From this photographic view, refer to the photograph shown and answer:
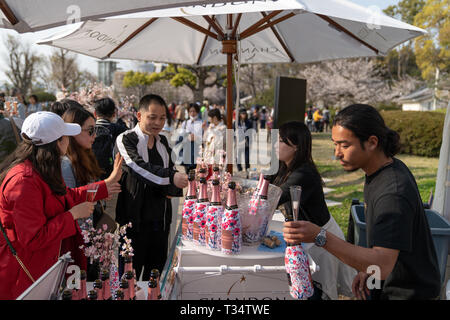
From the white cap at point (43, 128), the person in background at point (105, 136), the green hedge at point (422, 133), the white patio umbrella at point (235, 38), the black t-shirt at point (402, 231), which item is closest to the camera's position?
the black t-shirt at point (402, 231)

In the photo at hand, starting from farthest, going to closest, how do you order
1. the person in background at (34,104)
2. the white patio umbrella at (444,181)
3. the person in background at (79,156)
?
the person in background at (34,104)
the white patio umbrella at (444,181)
the person in background at (79,156)

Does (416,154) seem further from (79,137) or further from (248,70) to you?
(248,70)

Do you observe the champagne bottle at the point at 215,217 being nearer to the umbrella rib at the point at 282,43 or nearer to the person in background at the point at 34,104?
the umbrella rib at the point at 282,43

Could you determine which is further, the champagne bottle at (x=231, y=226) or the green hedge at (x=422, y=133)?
the green hedge at (x=422, y=133)

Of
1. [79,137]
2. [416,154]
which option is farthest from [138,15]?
[416,154]

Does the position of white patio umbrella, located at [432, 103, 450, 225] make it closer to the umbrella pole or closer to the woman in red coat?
the umbrella pole

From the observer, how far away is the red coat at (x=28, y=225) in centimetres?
173

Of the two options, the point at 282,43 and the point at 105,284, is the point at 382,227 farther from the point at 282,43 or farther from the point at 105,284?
the point at 282,43

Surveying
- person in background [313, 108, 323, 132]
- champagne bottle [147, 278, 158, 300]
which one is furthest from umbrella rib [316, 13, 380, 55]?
person in background [313, 108, 323, 132]

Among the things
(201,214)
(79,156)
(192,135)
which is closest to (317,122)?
(192,135)

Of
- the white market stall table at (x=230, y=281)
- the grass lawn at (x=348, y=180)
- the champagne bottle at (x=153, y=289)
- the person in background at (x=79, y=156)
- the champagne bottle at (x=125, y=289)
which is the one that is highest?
the person in background at (x=79, y=156)

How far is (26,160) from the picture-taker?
6.08 ft

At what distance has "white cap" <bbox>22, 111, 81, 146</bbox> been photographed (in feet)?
6.04

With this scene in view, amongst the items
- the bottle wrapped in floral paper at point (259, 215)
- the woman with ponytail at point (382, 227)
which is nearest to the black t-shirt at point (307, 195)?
the bottle wrapped in floral paper at point (259, 215)
